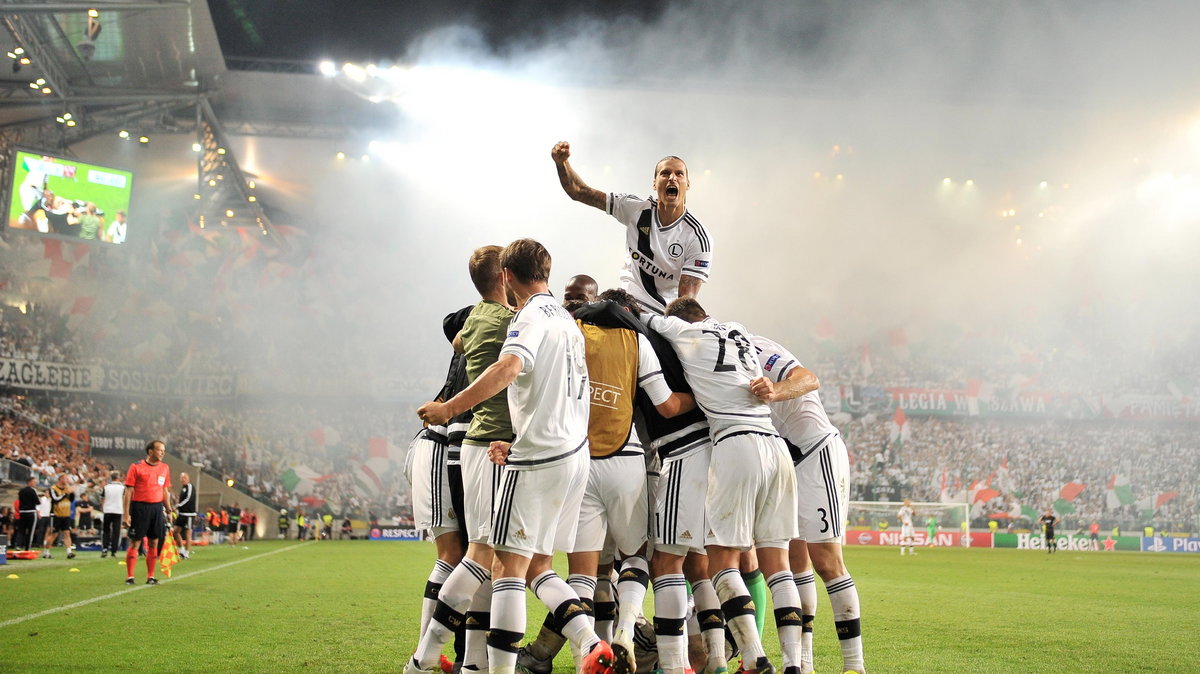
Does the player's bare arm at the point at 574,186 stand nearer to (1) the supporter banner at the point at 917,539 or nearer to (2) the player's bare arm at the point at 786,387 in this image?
(2) the player's bare arm at the point at 786,387

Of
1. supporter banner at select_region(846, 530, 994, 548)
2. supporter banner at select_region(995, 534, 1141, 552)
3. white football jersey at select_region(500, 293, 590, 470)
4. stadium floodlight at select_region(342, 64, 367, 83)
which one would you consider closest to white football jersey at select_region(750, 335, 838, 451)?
white football jersey at select_region(500, 293, 590, 470)

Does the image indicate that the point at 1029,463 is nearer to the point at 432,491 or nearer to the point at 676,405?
the point at 676,405

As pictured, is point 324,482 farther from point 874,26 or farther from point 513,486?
point 513,486

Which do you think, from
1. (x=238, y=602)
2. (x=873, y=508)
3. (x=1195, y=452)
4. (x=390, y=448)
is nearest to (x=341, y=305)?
(x=390, y=448)

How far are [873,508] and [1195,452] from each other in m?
16.7

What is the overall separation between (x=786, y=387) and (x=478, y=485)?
198cm

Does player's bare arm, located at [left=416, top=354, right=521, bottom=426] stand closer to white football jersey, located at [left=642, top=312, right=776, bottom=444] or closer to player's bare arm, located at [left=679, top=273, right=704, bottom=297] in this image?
white football jersey, located at [left=642, top=312, right=776, bottom=444]

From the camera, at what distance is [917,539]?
108 feet

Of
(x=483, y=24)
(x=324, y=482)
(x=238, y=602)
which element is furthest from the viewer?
(x=324, y=482)

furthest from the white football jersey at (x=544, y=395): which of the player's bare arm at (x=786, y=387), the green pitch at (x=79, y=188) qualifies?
the green pitch at (x=79, y=188)

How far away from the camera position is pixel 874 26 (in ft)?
101

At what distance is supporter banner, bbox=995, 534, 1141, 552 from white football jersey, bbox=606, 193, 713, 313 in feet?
105

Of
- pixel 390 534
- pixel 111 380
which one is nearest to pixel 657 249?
pixel 390 534

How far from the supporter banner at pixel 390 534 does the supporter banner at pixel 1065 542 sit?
22.3m
